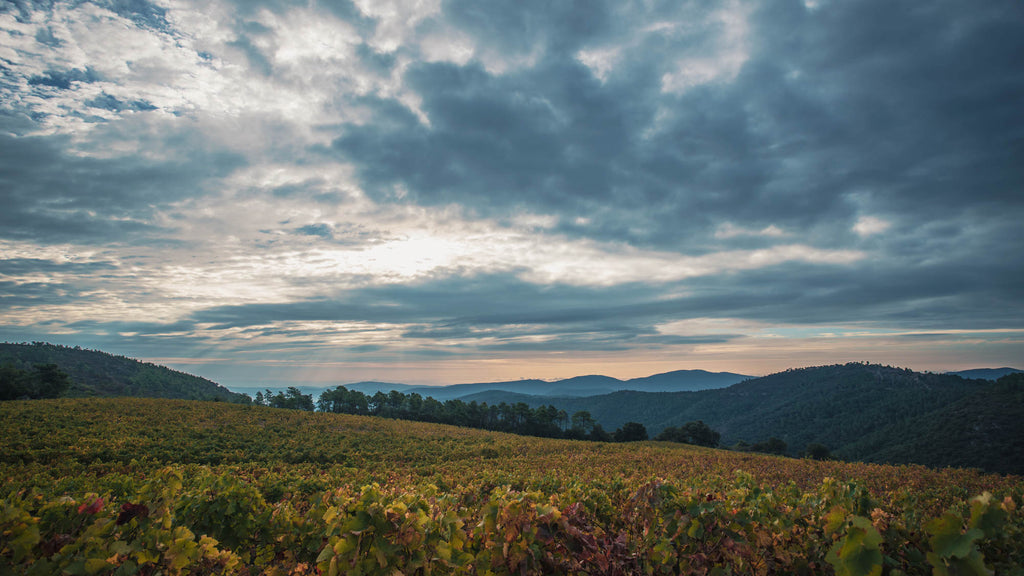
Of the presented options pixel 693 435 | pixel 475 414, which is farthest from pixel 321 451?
pixel 693 435

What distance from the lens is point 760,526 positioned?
3.77 m

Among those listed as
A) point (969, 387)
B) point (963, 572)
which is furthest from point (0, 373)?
point (969, 387)

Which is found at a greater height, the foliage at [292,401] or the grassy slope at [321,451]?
the grassy slope at [321,451]

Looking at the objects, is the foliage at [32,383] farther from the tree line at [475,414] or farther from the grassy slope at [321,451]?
the tree line at [475,414]

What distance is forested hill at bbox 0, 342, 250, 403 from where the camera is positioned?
413 ft

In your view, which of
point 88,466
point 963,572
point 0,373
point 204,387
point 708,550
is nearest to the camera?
point 963,572

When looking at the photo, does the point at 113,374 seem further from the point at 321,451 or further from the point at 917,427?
the point at 917,427

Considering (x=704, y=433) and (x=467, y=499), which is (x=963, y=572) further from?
(x=704, y=433)

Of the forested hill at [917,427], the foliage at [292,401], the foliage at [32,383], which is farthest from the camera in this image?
the foliage at [292,401]

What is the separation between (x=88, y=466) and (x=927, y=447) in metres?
135

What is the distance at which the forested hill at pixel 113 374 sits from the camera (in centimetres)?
12577

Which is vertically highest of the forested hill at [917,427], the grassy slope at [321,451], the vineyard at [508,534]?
the vineyard at [508,534]

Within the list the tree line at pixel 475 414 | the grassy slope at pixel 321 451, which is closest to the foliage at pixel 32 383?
the grassy slope at pixel 321 451

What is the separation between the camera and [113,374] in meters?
154
